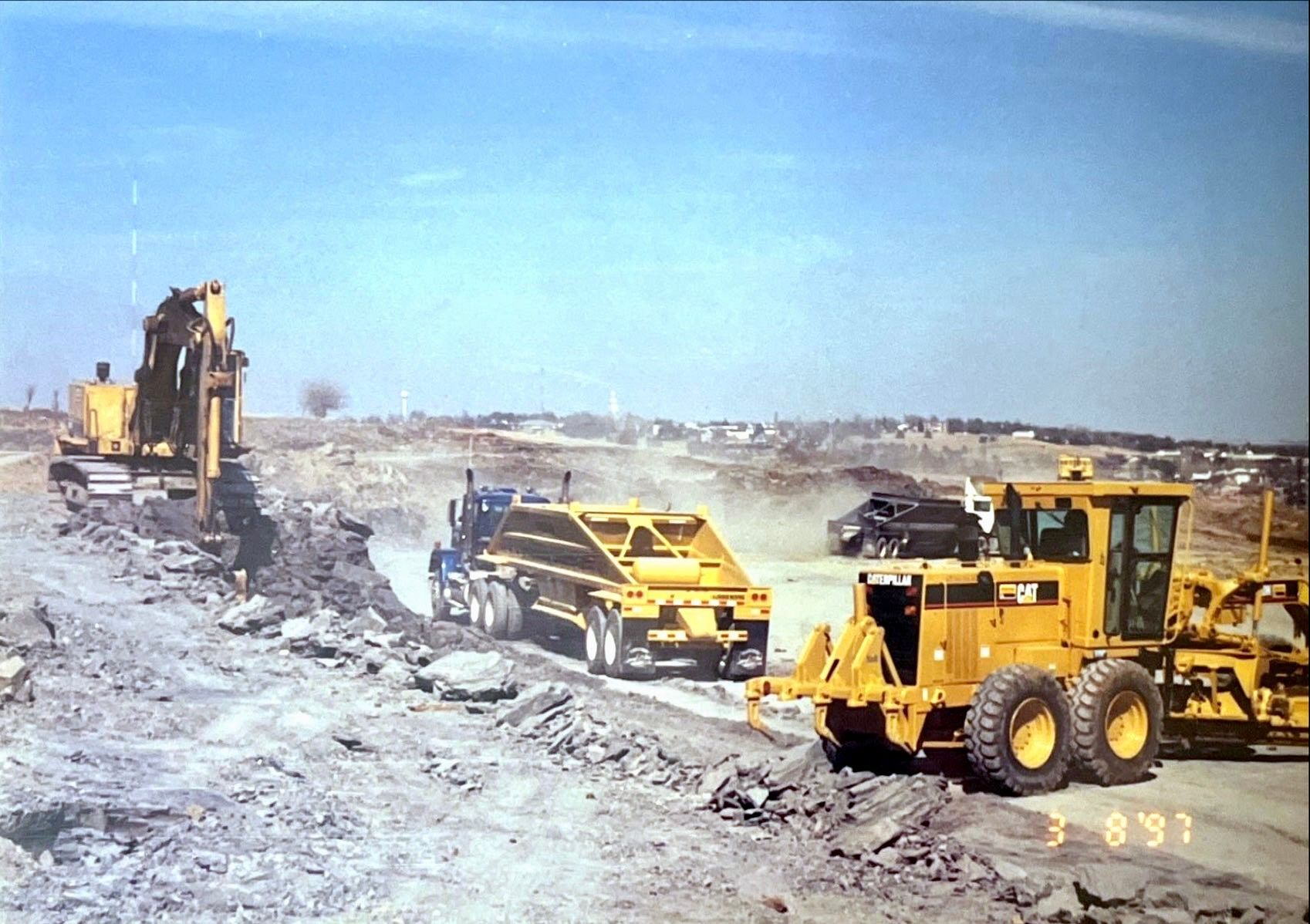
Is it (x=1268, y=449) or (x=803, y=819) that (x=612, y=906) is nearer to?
(x=803, y=819)

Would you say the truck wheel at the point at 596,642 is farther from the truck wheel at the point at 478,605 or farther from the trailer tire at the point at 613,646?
the truck wheel at the point at 478,605

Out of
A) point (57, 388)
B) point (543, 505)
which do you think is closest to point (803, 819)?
point (543, 505)

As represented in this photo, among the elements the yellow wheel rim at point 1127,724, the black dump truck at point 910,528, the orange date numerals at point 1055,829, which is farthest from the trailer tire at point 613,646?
the yellow wheel rim at point 1127,724

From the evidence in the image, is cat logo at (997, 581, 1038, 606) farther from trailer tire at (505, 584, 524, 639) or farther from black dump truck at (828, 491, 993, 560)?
trailer tire at (505, 584, 524, 639)

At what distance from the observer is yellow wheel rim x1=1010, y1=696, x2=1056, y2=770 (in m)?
4.49

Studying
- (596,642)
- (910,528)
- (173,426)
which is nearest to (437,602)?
(596,642)

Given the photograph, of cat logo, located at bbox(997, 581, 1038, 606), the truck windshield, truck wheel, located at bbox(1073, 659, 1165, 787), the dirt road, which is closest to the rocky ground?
the dirt road

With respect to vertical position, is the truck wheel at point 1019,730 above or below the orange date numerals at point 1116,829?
above

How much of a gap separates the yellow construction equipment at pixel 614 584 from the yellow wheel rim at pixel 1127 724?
1.19 meters

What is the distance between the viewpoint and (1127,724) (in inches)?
185

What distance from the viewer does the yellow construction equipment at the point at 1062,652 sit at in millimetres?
4422

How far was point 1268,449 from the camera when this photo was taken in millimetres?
5648

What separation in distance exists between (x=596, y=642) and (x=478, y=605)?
369 millimetres

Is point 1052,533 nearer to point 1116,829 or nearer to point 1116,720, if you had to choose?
point 1116,720
